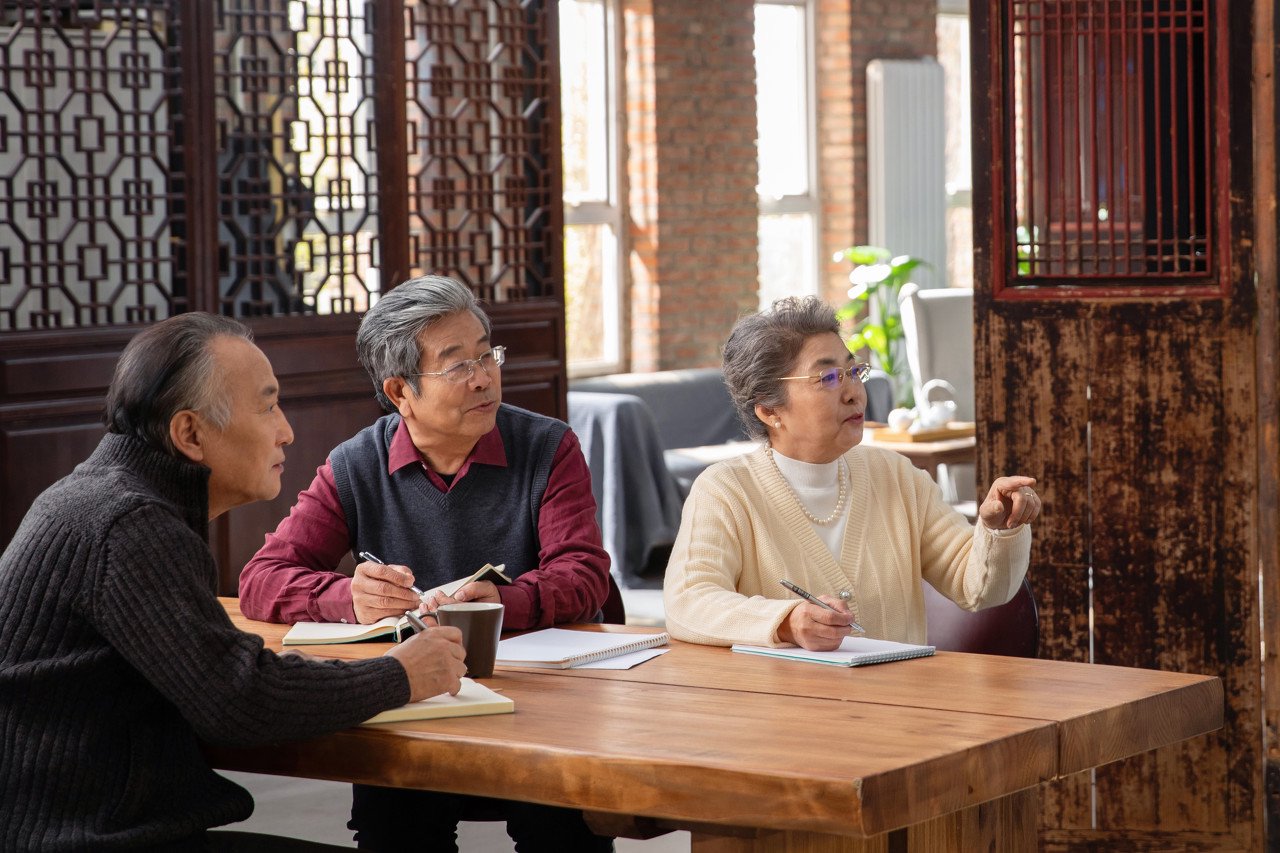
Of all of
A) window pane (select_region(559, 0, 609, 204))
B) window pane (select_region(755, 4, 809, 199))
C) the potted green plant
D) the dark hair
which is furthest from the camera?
window pane (select_region(755, 4, 809, 199))

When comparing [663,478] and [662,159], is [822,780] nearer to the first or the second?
[663,478]

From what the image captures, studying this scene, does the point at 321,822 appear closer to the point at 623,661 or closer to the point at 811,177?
→ the point at 623,661

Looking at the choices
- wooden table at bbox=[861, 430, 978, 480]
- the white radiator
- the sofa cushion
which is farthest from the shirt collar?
the white radiator

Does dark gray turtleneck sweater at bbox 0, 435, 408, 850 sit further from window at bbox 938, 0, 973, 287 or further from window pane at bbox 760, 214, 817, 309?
window at bbox 938, 0, 973, 287

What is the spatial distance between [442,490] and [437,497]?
0.02m

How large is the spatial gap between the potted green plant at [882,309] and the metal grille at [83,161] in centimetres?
507

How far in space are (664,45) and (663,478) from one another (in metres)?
2.71

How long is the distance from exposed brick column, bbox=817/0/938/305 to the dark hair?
27.2ft

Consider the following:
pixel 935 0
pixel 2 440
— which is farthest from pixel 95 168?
pixel 935 0

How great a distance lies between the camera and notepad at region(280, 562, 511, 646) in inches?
107

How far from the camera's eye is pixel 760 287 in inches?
400

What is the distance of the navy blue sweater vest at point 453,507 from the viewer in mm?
3012

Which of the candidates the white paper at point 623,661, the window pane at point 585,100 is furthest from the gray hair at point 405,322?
the window pane at point 585,100

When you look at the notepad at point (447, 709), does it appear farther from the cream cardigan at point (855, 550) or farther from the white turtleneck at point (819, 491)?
the white turtleneck at point (819, 491)
